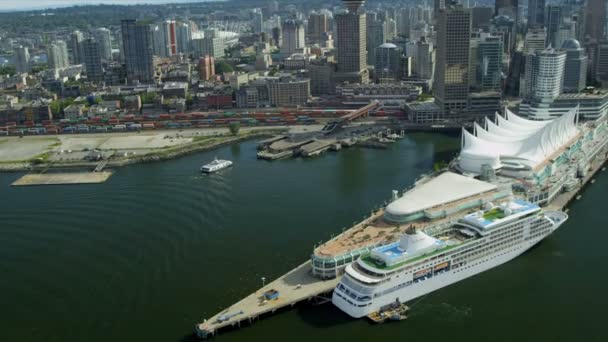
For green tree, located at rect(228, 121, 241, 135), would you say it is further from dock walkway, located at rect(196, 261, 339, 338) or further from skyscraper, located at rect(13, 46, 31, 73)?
skyscraper, located at rect(13, 46, 31, 73)

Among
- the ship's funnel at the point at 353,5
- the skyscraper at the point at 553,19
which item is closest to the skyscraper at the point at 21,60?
the ship's funnel at the point at 353,5

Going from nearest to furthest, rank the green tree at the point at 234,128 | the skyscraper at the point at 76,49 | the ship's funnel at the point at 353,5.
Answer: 1. the green tree at the point at 234,128
2. the ship's funnel at the point at 353,5
3. the skyscraper at the point at 76,49

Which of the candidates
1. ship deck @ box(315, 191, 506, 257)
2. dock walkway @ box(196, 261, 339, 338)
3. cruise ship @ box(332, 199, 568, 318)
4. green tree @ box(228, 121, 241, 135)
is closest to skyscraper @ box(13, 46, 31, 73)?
green tree @ box(228, 121, 241, 135)

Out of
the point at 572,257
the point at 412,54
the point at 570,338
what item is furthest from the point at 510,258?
the point at 412,54

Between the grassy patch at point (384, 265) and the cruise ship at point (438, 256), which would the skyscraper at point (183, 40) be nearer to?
the cruise ship at point (438, 256)

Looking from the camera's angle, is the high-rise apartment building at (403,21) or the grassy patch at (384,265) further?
the high-rise apartment building at (403,21)

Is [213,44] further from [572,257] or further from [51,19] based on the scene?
[51,19]

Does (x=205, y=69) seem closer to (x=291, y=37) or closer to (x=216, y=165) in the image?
(x=291, y=37)
